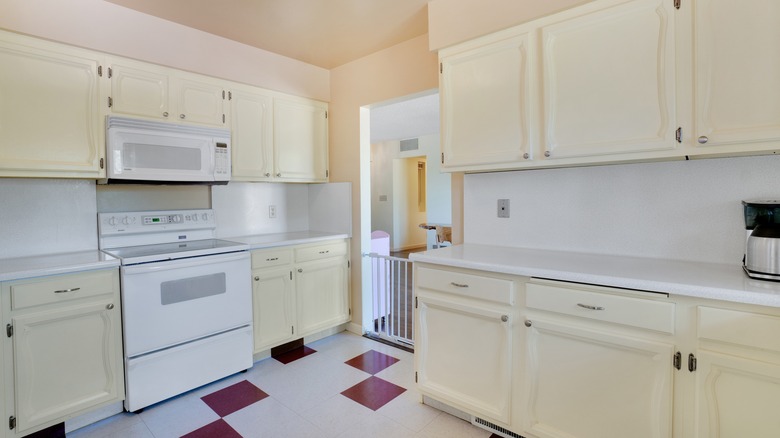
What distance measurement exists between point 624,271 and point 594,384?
0.48 m

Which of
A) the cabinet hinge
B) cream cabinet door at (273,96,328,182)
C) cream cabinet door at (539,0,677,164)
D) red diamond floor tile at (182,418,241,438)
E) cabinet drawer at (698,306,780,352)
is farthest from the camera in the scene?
cream cabinet door at (273,96,328,182)

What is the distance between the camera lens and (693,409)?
130 cm

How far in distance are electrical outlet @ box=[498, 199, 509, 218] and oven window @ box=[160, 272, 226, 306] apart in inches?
72.2

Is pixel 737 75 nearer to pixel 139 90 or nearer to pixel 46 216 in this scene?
pixel 139 90

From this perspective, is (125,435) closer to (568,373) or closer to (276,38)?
(568,373)

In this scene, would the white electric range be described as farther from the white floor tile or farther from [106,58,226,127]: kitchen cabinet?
[106,58,226,127]: kitchen cabinet

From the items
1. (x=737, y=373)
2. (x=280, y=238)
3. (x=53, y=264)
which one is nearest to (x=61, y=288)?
(x=53, y=264)

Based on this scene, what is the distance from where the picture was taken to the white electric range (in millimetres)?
2031

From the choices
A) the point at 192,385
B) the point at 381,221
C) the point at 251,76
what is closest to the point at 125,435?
the point at 192,385

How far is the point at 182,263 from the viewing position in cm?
220

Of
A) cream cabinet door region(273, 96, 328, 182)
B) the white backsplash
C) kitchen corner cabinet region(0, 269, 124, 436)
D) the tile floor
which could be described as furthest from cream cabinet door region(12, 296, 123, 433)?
cream cabinet door region(273, 96, 328, 182)

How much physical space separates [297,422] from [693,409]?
5.81ft

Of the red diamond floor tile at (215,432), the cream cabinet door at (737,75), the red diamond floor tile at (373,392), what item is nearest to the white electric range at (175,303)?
the red diamond floor tile at (215,432)

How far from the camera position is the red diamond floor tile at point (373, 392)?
85.0 inches
